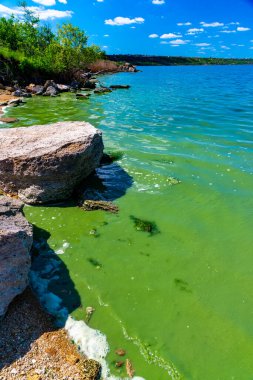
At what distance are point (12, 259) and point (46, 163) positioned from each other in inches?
155

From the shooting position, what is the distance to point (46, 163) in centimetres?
876

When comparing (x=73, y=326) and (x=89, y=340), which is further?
(x=73, y=326)

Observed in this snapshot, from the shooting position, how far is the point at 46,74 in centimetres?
4584

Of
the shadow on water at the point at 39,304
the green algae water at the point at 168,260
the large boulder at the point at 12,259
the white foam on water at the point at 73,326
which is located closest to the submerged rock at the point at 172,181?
the green algae water at the point at 168,260

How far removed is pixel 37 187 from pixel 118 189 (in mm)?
2700

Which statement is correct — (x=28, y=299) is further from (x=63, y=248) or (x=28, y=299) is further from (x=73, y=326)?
(x=63, y=248)

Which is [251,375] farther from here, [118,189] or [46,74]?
[46,74]

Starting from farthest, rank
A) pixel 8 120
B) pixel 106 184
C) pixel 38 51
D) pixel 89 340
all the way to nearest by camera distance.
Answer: pixel 38 51, pixel 8 120, pixel 106 184, pixel 89 340

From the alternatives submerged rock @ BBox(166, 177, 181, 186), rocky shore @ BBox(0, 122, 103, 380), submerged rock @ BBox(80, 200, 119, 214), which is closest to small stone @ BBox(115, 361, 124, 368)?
rocky shore @ BBox(0, 122, 103, 380)

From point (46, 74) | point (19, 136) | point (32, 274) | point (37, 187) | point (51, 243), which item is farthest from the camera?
point (46, 74)

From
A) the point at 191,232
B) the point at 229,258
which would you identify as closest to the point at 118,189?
the point at 191,232

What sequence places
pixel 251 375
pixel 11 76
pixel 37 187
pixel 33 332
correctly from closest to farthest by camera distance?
pixel 251 375
pixel 33 332
pixel 37 187
pixel 11 76

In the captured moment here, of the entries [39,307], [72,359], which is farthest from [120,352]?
[39,307]

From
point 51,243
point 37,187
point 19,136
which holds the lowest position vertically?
point 51,243
